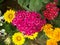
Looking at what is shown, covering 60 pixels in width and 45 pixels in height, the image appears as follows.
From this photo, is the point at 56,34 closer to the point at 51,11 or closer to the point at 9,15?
the point at 51,11

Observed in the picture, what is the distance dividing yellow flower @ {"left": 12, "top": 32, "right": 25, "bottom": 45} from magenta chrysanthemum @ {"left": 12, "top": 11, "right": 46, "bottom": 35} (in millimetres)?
81

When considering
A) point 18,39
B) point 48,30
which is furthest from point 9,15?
point 48,30

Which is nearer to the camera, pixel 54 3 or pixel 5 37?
pixel 54 3

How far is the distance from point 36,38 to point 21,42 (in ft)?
0.34

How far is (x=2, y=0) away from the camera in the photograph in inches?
66.4

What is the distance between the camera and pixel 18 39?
5.10 feet

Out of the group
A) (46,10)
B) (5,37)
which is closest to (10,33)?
(5,37)

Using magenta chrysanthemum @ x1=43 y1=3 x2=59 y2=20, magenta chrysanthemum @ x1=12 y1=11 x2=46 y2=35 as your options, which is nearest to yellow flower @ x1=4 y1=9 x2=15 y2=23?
magenta chrysanthemum @ x1=12 y1=11 x2=46 y2=35

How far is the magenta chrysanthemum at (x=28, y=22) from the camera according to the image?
57.2 inches

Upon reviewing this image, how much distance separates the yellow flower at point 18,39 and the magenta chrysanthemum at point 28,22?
81 mm

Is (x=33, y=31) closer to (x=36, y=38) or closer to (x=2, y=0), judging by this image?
(x=36, y=38)

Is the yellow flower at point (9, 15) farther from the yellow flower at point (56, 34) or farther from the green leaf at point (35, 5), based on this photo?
the yellow flower at point (56, 34)

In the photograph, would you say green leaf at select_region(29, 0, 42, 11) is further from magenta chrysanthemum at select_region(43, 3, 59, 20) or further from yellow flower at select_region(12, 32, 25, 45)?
yellow flower at select_region(12, 32, 25, 45)

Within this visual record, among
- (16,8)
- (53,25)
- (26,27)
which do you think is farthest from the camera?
(16,8)
